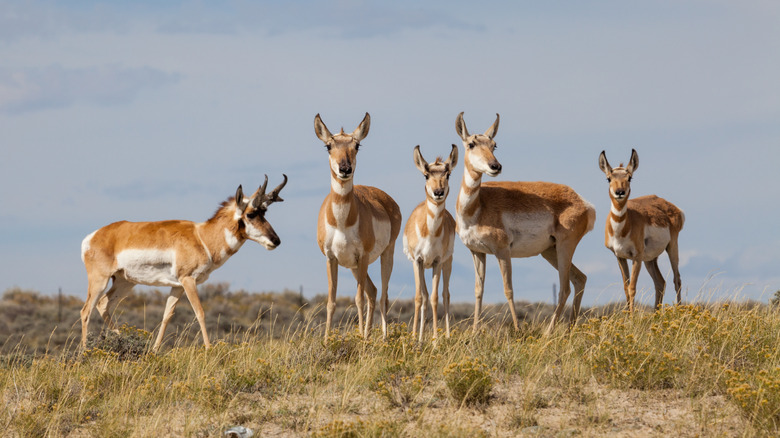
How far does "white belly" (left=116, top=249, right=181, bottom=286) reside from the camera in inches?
532

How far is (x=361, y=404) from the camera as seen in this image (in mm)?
9234

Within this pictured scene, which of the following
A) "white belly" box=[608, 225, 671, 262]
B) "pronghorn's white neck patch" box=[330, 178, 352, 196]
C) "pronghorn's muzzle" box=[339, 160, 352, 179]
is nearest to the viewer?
"pronghorn's muzzle" box=[339, 160, 352, 179]

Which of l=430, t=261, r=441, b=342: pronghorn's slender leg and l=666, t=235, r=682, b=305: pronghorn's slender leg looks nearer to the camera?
l=430, t=261, r=441, b=342: pronghorn's slender leg

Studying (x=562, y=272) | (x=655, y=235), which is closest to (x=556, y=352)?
(x=562, y=272)

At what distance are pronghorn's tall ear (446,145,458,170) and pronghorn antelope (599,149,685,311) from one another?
399 cm

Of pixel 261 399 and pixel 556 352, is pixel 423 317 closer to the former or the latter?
pixel 556 352

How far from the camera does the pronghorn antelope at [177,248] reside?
13.5 m

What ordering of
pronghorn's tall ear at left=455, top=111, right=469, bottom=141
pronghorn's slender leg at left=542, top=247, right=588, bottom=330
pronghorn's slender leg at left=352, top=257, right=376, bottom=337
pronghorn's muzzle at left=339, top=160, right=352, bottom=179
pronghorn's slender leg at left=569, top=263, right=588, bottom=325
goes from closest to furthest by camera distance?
pronghorn's muzzle at left=339, top=160, right=352, bottom=179
pronghorn's slender leg at left=352, top=257, right=376, bottom=337
pronghorn's tall ear at left=455, top=111, right=469, bottom=141
pronghorn's slender leg at left=542, top=247, right=588, bottom=330
pronghorn's slender leg at left=569, top=263, right=588, bottom=325

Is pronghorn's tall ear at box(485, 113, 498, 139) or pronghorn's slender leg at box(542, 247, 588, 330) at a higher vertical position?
pronghorn's tall ear at box(485, 113, 498, 139)

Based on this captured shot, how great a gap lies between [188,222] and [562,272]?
6193 mm

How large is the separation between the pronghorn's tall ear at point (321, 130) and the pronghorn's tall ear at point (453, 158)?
168cm

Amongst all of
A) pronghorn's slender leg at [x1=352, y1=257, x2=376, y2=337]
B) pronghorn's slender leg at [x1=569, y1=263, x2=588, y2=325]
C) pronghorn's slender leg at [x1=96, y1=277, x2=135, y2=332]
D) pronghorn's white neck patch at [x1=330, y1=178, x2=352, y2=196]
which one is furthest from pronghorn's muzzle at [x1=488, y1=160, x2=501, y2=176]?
pronghorn's slender leg at [x1=96, y1=277, x2=135, y2=332]

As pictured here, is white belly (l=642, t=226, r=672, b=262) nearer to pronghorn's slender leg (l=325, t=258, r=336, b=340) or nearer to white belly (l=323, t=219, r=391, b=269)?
white belly (l=323, t=219, r=391, b=269)

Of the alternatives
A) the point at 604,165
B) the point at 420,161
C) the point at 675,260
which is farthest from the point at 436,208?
the point at 675,260
